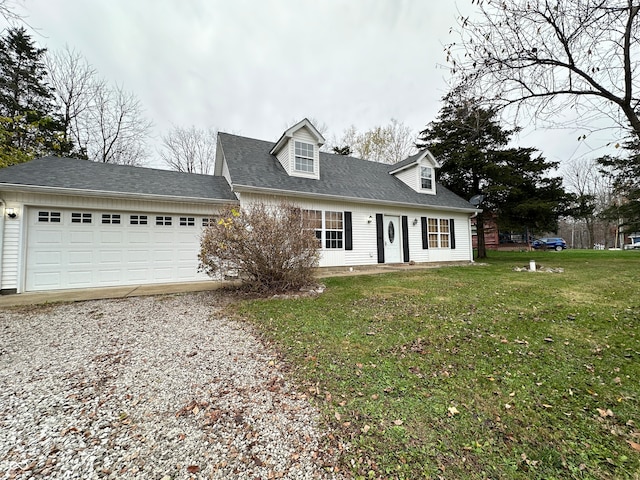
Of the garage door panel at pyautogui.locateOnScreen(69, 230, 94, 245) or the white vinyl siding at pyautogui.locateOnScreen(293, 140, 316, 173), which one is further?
the white vinyl siding at pyautogui.locateOnScreen(293, 140, 316, 173)

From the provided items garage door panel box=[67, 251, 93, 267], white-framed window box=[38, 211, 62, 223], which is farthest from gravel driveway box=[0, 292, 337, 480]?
white-framed window box=[38, 211, 62, 223]

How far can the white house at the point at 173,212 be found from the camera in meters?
6.64

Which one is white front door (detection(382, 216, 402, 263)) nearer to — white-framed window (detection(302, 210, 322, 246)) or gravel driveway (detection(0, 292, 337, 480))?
white-framed window (detection(302, 210, 322, 246))

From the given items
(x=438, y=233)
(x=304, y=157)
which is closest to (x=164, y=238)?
(x=304, y=157)

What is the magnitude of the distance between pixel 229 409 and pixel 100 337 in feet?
9.32

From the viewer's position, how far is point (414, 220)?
11.9 m

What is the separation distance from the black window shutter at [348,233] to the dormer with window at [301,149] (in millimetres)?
1997

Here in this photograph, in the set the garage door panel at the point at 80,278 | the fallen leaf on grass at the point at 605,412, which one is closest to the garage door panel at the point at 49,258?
the garage door panel at the point at 80,278

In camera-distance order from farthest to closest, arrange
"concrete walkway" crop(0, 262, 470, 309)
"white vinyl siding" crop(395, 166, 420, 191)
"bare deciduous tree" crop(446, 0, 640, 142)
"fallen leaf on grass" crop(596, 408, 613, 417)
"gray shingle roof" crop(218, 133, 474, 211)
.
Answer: "white vinyl siding" crop(395, 166, 420, 191) → "gray shingle roof" crop(218, 133, 474, 211) → "concrete walkway" crop(0, 262, 470, 309) → "bare deciduous tree" crop(446, 0, 640, 142) → "fallen leaf on grass" crop(596, 408, 613, 417)

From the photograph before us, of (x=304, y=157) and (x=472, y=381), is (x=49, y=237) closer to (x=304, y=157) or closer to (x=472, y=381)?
(x=304, y=157)

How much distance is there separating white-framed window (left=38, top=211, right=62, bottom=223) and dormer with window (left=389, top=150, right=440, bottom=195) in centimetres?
1297

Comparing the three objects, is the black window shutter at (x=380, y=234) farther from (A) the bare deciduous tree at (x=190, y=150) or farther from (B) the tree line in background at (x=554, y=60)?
(A) the bare deciduous tree at (x=190, y=150)

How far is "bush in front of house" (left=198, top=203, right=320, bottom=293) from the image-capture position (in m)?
5.71

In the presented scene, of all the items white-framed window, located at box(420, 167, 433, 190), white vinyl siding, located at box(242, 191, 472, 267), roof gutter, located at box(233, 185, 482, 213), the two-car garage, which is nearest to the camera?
the two-car garage
